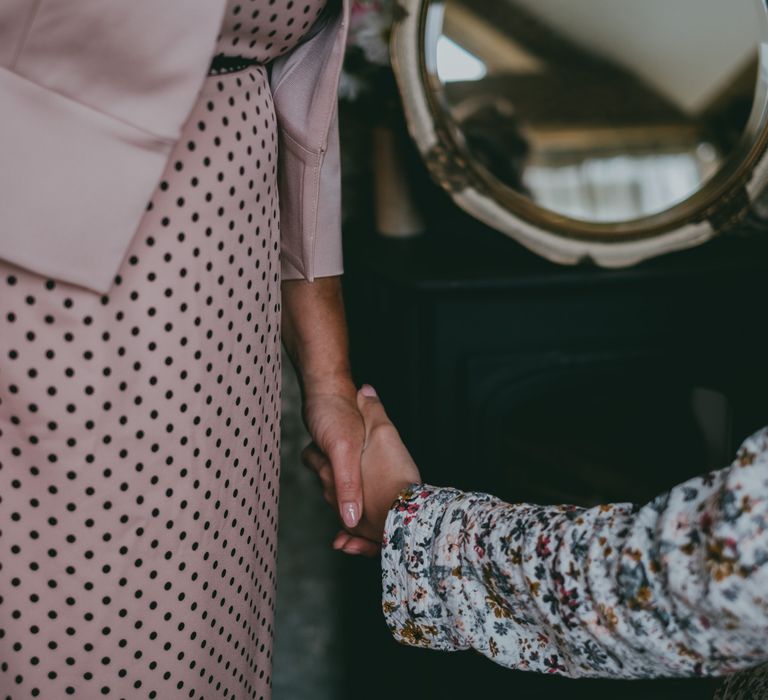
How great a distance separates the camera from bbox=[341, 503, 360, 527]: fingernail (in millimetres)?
965

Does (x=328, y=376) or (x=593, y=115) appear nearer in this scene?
(x=328, y=376)

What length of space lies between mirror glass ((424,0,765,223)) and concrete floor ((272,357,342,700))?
0.75 metres

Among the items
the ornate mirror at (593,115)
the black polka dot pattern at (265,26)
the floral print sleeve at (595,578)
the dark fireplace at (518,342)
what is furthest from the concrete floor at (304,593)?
the black polka dot pattern at (265,26)

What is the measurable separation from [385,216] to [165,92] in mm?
763

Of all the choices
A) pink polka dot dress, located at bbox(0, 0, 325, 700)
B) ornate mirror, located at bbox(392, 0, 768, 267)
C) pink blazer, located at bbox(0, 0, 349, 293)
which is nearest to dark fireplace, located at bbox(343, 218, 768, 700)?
ornate mirror, located at bbox(392, 0, 768, 267)

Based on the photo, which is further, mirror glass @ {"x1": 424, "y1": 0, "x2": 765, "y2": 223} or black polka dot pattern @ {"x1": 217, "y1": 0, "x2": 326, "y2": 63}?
mirror glass @ {"x1": 424, "y1": 0, "x2": 765, "y2": 223}

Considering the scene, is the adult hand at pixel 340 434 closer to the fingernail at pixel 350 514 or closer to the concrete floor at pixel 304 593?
the fingernail at pixel 350 514

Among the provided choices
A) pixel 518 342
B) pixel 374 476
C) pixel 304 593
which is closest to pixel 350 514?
pixel 374 476

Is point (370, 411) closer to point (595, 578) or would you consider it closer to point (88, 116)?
point (595, 578)

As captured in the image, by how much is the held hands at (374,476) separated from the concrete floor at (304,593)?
2.01 feet

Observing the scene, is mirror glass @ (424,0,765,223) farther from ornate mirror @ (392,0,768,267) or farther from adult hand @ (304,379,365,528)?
adult hand @ (304,379,365,528)

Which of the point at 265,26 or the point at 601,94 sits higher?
the point at 601,94

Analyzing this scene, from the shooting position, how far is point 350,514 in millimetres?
965

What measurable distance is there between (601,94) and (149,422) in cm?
85
